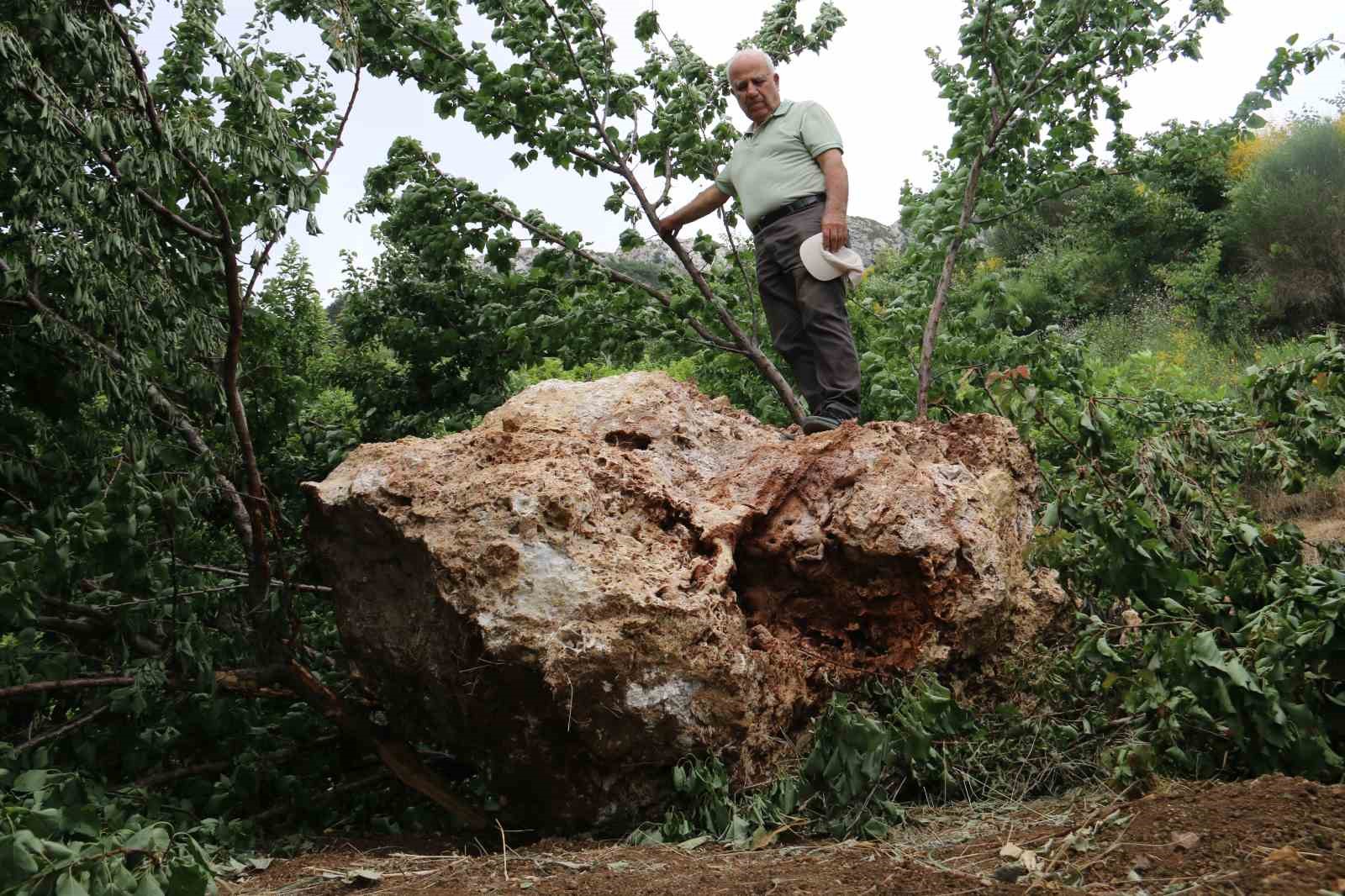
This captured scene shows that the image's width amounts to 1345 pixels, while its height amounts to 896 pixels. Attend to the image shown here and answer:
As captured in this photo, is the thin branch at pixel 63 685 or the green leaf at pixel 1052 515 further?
the thin branch at pixel 63 685

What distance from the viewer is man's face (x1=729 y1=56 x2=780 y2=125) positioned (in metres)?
4.62

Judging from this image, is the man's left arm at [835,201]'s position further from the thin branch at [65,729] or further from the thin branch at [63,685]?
the thin branch at [65,729]

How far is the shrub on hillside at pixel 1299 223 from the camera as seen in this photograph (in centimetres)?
1519

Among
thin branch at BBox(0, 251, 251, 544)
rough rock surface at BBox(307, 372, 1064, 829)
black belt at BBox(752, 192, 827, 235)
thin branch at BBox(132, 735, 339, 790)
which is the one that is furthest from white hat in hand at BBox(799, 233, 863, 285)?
thin branch at BBox(132, 735, 339, 790)

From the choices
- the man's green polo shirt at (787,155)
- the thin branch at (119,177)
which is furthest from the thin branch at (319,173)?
the man's green polo shirt at (787,155)

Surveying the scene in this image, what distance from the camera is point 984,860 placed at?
228 centimetres

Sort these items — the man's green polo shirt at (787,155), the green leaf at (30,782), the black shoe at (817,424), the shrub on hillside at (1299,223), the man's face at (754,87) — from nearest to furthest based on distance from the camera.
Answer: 1. the green leaf at (30,782)
2. the black shoe at (817,424)
3. the man's green polo shirt at (787,155)
4. the man's face at (754,87)
5. the shrub on hillside at (1299,223)

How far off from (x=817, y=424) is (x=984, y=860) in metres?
2.10

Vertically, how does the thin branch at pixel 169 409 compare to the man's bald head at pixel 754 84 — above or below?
below

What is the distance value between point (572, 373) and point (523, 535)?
8800 millimetres

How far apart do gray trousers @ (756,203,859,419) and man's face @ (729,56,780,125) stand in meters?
0.52

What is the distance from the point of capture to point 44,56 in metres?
3.24

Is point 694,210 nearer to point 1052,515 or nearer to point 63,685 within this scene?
point 1052,515

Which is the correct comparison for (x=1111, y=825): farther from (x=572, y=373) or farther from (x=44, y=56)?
(x=572, y=373)
